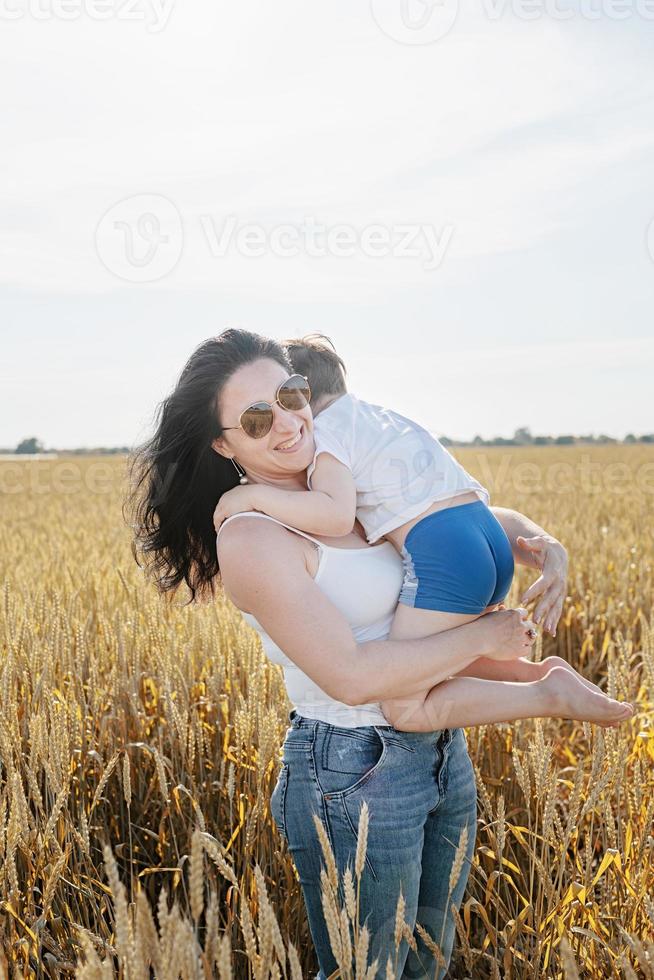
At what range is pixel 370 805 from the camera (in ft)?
5.20

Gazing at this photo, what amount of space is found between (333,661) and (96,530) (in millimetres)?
7225

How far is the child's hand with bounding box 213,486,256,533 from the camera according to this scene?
5.60ft

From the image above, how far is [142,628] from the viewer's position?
336 cm

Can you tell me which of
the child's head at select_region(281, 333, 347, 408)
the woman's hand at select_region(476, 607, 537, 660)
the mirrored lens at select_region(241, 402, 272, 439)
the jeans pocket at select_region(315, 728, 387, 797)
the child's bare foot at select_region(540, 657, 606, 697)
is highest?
the child's head at select_region(281, 333, 347, 408)

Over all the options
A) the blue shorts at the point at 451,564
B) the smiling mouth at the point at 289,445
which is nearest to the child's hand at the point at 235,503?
the smiling mouth at the point at 289,445

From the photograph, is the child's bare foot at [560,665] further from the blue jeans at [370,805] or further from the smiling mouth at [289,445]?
the smiling mouth at [289,445]

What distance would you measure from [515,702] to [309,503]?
0.59 meters

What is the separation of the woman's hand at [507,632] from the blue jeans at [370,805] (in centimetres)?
22

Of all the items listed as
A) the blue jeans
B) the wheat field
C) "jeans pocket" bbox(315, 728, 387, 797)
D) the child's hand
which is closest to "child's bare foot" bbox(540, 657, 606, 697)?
the wheat field

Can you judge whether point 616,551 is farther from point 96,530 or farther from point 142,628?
point 96,530

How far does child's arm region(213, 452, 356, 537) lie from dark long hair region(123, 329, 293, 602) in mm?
167

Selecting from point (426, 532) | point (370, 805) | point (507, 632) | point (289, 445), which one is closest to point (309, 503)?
point (289, 445)

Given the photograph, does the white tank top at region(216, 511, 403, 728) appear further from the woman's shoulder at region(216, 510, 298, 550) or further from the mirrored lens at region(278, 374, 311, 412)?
the mirrored lens at region(278, 374, 311, 412)

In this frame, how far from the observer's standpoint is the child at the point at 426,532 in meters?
1.69
